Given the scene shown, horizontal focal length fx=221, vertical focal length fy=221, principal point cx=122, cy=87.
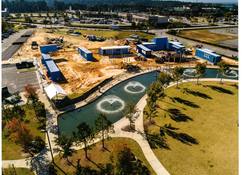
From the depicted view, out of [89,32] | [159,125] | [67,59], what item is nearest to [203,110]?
[159,125]

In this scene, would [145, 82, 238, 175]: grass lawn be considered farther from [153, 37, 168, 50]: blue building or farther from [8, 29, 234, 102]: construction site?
[153, 37, 168, 50]: blue building

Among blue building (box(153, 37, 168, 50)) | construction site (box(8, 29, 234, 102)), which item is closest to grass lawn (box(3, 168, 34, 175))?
construction site (box(8, 29, 234, 102))

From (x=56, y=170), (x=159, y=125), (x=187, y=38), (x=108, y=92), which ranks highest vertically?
(x=187, y=38)

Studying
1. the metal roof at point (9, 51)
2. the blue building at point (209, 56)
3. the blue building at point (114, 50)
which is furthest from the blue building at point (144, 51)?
the metal roof at point (9, 51)

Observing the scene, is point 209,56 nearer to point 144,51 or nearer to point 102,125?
point 144,51

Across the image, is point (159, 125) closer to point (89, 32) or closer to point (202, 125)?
point (202, 125)

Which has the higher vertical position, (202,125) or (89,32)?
(89,32)

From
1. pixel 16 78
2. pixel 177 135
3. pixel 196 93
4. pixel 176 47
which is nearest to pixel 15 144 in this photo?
pixel 177 135
